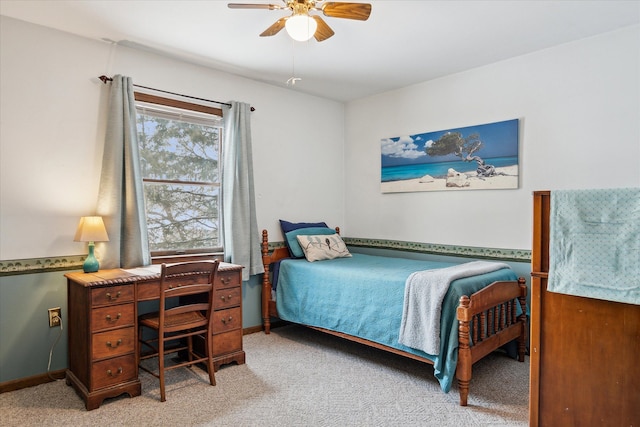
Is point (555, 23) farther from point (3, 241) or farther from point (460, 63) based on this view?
point (3, 241)

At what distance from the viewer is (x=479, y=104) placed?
3.70m

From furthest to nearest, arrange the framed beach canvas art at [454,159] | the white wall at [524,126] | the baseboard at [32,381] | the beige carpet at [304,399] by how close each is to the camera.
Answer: the framed beach canvas art at [454,159], the white wall at [524,126], the baseboard at [32,381], the beige carpet at [304,399]

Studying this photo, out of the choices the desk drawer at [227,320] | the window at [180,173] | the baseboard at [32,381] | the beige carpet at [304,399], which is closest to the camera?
the beige carpet at [304,399]

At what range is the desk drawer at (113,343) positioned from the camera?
2.46 m

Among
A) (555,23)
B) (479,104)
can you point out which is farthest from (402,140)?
(555,23)

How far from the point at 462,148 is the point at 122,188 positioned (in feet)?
9.74

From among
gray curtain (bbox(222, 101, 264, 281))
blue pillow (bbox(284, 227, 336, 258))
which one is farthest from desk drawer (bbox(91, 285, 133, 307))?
blue pillow (bbox(284, 227, 336, 258))

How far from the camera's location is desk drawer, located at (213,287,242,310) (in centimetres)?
307

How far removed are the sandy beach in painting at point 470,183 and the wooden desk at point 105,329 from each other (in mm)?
2585

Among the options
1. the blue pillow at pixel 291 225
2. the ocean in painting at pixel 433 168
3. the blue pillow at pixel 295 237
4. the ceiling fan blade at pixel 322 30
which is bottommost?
the blue pillow at pixel 295 237

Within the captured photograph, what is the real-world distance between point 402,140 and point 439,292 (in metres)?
2.12

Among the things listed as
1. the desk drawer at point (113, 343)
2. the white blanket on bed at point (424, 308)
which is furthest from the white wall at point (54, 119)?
the white blanket on bed at point (424, 308)

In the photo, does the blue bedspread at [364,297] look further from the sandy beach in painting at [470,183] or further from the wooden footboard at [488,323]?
the sandy beach in painting at [470,183]

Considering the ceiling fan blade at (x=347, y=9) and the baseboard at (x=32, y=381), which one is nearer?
the ceiling fan blade at (x=347, y=9)
